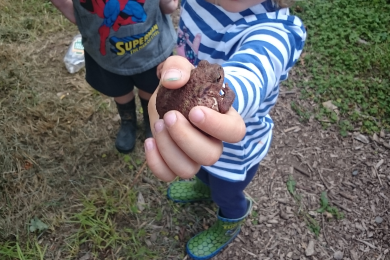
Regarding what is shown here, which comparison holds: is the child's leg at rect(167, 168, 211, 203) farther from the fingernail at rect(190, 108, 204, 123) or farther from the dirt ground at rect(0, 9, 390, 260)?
the fingernail at rect(190, 108, 204, 123)

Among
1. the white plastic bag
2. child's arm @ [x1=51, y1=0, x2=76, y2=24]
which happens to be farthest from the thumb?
the white plastic bag

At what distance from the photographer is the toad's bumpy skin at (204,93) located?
109 centimetres

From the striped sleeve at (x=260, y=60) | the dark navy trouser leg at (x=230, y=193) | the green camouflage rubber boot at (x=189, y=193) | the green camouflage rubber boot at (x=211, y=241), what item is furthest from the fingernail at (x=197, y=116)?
the green camouflage rubber boot at (x=189, y=193)

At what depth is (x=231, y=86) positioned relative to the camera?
1.23 meters

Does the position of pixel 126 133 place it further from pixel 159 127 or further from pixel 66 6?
pixel 159 127

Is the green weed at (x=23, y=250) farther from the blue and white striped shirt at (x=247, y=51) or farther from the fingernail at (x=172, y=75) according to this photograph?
the fingernail at (x=172, y=75)

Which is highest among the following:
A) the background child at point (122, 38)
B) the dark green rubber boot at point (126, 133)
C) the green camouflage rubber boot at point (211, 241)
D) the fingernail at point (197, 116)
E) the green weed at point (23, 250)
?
the fingernail at point (197, 116)

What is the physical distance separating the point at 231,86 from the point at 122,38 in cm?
114

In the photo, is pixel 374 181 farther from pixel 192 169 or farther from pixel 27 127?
pixel 27 127

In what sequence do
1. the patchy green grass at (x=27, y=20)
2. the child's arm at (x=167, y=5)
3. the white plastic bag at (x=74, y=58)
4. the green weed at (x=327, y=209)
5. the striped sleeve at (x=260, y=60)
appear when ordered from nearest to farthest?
the striped sleeve at (x=260, y=60), the child's arm at (x=167, y=5), the green weed at (x=327, y=209), the white plastic bag at (x=74, y=58), the patchy green grass at (x=27, y=20)

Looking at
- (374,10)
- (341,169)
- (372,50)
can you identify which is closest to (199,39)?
(341,169)

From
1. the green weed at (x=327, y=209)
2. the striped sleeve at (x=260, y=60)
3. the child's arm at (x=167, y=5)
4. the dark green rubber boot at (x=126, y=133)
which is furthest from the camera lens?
the dark green rubber boot at (x=126, y=133)

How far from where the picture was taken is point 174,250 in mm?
2525

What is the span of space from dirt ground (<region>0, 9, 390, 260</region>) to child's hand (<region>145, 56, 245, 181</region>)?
5.50 feet
